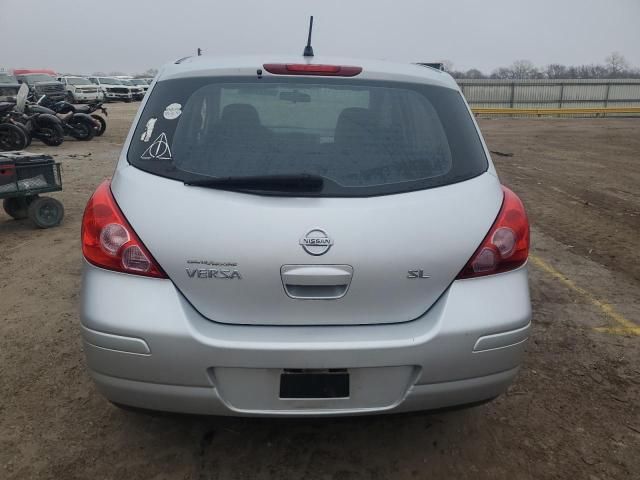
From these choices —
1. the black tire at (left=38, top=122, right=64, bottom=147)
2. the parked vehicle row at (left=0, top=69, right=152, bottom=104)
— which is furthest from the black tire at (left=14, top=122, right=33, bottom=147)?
the parked vehicle row at (left=0, top=69, right=152, bottom=104)

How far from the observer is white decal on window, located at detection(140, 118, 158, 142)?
7.47 ft

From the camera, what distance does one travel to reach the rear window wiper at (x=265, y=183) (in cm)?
204

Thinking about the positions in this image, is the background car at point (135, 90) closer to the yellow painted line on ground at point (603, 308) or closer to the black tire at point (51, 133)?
the black tire at point (51, 133)

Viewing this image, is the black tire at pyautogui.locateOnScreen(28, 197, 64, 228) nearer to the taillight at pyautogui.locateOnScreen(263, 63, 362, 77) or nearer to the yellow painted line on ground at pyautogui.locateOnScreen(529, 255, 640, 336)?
the taillight at pyautogui.locateOnScreen(263, 63, 362, 77)

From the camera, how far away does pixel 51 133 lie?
1403 cm

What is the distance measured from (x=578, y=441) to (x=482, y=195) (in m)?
1.33

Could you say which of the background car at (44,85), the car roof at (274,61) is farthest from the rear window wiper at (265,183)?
the background car at (44,85)

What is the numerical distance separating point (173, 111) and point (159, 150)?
202mm

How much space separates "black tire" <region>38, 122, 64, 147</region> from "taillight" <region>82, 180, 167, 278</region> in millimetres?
13329

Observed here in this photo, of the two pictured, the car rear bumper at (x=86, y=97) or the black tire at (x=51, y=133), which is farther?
the car rear bumper at (x=86, y=97)

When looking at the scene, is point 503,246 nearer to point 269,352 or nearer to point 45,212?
point 269,352

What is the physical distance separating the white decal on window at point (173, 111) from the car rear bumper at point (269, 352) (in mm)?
696

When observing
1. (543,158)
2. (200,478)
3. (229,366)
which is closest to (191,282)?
(229,366)

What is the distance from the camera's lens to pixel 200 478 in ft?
7.63
